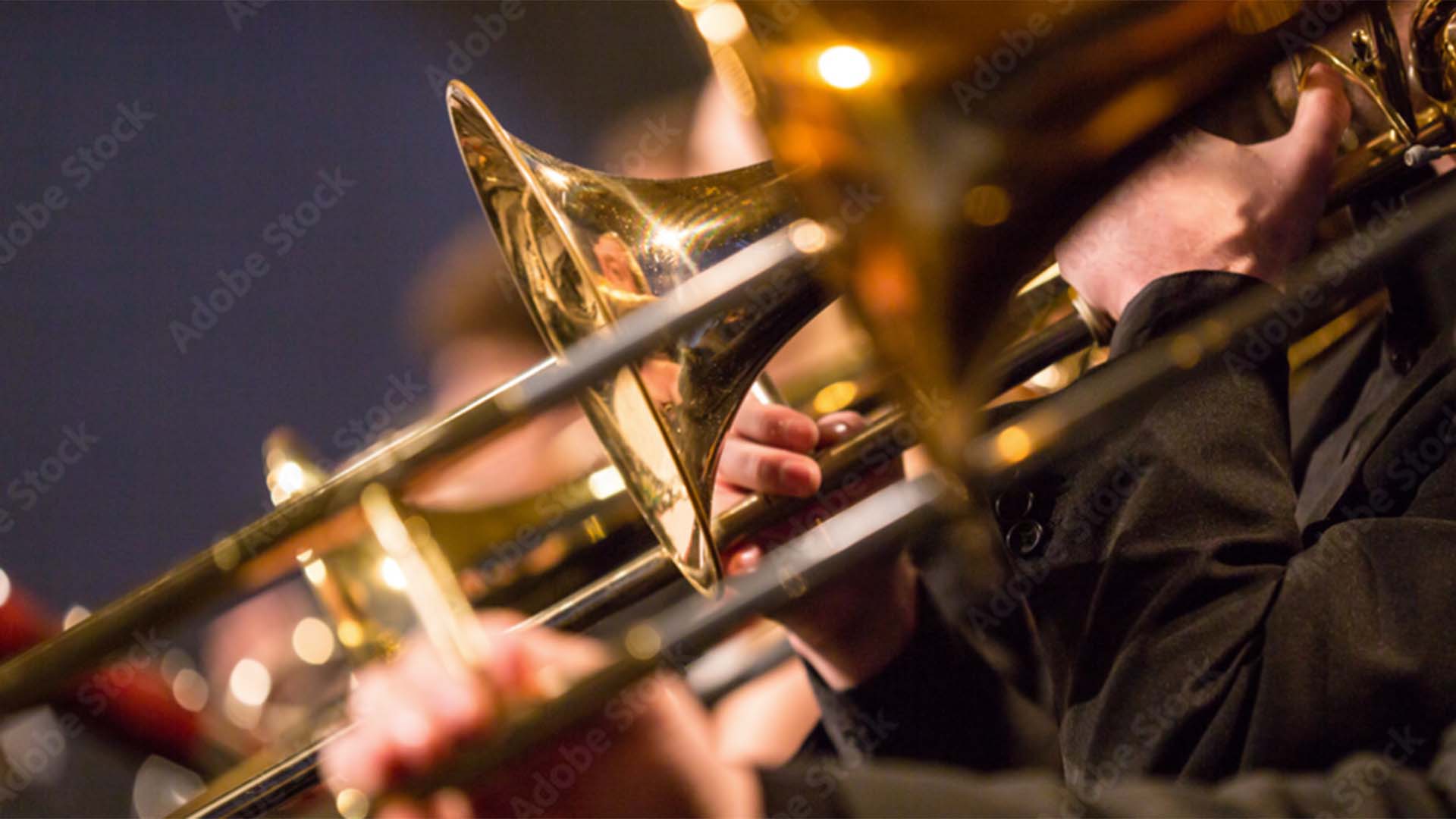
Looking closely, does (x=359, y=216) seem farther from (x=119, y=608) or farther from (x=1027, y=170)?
(x=1027, y=170)

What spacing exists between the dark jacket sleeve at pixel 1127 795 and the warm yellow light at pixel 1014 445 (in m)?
0.20

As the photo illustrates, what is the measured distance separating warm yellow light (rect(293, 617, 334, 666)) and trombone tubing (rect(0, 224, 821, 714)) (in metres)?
0.96

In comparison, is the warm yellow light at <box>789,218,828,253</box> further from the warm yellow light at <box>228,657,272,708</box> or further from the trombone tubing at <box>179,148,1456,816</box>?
the warm yellow light at <box>228,657,272,708</box>

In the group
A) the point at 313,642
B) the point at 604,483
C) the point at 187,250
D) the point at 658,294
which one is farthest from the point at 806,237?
the point at 187,250

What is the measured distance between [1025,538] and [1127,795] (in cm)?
24

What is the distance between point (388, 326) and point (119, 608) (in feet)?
4.99

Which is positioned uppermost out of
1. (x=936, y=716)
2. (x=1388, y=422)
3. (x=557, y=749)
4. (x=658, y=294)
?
(x=658, y=294)

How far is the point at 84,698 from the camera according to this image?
1164 mm

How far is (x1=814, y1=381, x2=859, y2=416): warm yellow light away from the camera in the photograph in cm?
116

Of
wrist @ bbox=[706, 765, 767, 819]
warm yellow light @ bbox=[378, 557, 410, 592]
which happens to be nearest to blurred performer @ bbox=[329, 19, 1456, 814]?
wrist @ bbox=[706, 765, 767, 819]

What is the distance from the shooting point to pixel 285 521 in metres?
0.76

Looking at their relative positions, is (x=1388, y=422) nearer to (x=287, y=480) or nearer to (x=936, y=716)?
(x=936, y=716)

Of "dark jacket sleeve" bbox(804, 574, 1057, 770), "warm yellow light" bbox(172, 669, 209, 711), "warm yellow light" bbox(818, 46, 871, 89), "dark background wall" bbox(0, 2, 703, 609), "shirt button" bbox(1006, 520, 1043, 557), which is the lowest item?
"dark jacket sleeve" bbox(804, 574, 1057, 770)

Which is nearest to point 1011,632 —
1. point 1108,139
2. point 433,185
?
point 1108,139
